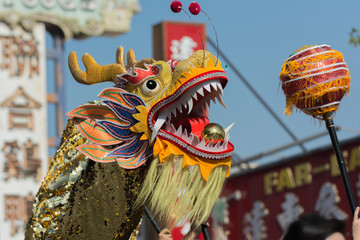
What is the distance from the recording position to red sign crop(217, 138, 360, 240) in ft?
28.6

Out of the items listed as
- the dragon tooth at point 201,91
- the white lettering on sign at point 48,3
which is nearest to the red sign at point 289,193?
the white lettering on sign at point 48,3

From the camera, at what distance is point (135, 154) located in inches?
135

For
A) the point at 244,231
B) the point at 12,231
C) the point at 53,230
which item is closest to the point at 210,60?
the point at 53,230

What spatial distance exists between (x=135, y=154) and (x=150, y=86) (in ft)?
0.89

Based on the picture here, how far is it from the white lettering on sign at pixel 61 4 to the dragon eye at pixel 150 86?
9059 mm

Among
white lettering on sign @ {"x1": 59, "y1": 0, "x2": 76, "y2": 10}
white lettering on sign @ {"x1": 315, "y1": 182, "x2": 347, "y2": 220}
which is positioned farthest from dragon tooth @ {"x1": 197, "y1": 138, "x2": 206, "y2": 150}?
white lettering on sign @ {"x1": 59, "y1": 0, "x2": 76, "y2": 10}

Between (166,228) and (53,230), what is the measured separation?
1.64 feet

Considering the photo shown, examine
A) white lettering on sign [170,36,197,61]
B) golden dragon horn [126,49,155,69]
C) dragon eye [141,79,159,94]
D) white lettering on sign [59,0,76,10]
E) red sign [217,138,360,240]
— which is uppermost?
golden dragon horn [126,49,155,69]

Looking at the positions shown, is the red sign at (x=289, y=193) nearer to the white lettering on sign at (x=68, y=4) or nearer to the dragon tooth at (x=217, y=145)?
the white lettering on sign at (x=68, y=4)

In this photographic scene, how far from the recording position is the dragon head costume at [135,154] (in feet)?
10.8

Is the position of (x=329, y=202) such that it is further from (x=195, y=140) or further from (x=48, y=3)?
(x=195, y=140)

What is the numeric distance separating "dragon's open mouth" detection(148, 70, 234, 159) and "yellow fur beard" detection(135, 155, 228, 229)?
68mm

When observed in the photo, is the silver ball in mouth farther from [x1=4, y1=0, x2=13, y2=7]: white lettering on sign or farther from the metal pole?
[x1=4, y1=0, x2=13, y2=7]: white lettering on sign

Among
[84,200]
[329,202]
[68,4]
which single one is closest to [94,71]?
[84,200]
